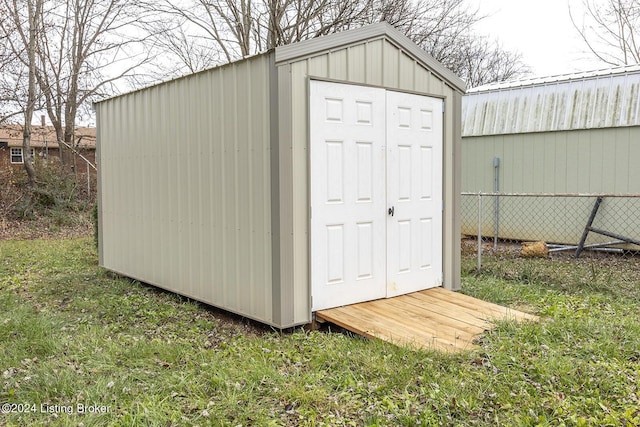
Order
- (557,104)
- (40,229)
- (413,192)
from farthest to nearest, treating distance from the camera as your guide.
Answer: (40,229)
(557,104)
(413,192)

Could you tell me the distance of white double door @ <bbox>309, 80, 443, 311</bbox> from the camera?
4598 millimetres

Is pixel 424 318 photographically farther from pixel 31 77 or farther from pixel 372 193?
pixel 31 77

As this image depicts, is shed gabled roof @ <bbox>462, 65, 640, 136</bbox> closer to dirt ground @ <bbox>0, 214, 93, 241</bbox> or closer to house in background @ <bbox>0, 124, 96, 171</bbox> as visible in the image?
dirt ground @ <bbox>0, 214, 93, 241</bbox>

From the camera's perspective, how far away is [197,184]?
540 cm

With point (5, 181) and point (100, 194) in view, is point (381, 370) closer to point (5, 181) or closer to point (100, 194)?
point (100, 194)

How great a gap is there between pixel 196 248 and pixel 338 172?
180 centimetres

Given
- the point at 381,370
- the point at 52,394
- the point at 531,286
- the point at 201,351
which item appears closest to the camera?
the point at 52,394

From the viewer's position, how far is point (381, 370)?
340 centimetres

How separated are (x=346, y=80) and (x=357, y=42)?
38cm

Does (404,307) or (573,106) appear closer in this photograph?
(404,307)

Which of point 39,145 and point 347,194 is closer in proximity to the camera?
point 347,194

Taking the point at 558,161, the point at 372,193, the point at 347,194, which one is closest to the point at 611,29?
the point at 558,161

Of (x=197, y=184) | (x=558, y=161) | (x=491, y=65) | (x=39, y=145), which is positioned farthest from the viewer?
(x=491, y=65)

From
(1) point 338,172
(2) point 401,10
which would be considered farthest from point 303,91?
(2) point 401,10
